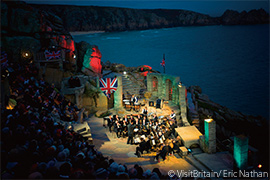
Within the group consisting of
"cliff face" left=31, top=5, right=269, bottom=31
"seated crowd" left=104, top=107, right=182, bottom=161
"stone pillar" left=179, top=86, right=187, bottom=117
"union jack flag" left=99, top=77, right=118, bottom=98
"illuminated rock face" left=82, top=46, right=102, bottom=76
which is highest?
"cliff face" left=31, top=5, right=269, bottom=31

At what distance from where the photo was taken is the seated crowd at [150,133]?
15641 mm

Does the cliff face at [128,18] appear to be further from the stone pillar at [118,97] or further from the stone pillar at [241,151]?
the stone pillar at [241,151]

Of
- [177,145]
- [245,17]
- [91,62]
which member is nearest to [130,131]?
[177,145]

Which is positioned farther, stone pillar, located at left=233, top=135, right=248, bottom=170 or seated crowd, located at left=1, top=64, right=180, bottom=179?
stone pillar, located at left=233, top=135, right=248, bottom=170

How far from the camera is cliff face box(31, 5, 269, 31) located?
190ft

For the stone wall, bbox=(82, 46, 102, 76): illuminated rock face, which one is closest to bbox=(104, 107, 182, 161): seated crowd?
the stone wall

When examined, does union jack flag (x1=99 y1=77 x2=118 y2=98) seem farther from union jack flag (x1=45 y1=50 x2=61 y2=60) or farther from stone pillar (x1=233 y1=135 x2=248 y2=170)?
stone pillar (x1=233 y1=135 x2=248 y2=170)

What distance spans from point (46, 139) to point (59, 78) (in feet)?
54.1

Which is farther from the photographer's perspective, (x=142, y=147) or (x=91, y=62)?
(x=91, y=62)

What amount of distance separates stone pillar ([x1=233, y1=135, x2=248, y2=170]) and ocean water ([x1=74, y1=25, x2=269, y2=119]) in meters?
44.1

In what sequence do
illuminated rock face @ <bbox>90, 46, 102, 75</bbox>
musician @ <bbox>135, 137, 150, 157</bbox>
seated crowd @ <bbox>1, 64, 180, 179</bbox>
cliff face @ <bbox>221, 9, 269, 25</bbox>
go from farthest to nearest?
cliff face @ <bbox>221, 9, 269, 25</bbox> < illuminated rock face @ <bbox>90, 46, 102, 75</bbox> < musician @ <bbox>135, 137, 150, 157</bbox> < seated crowd @ <bbox>1, 64, 180, 179</bbox>

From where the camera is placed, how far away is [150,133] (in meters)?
17.3

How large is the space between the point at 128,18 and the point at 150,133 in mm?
83887

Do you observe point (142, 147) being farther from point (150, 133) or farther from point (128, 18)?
point (128, 18)
